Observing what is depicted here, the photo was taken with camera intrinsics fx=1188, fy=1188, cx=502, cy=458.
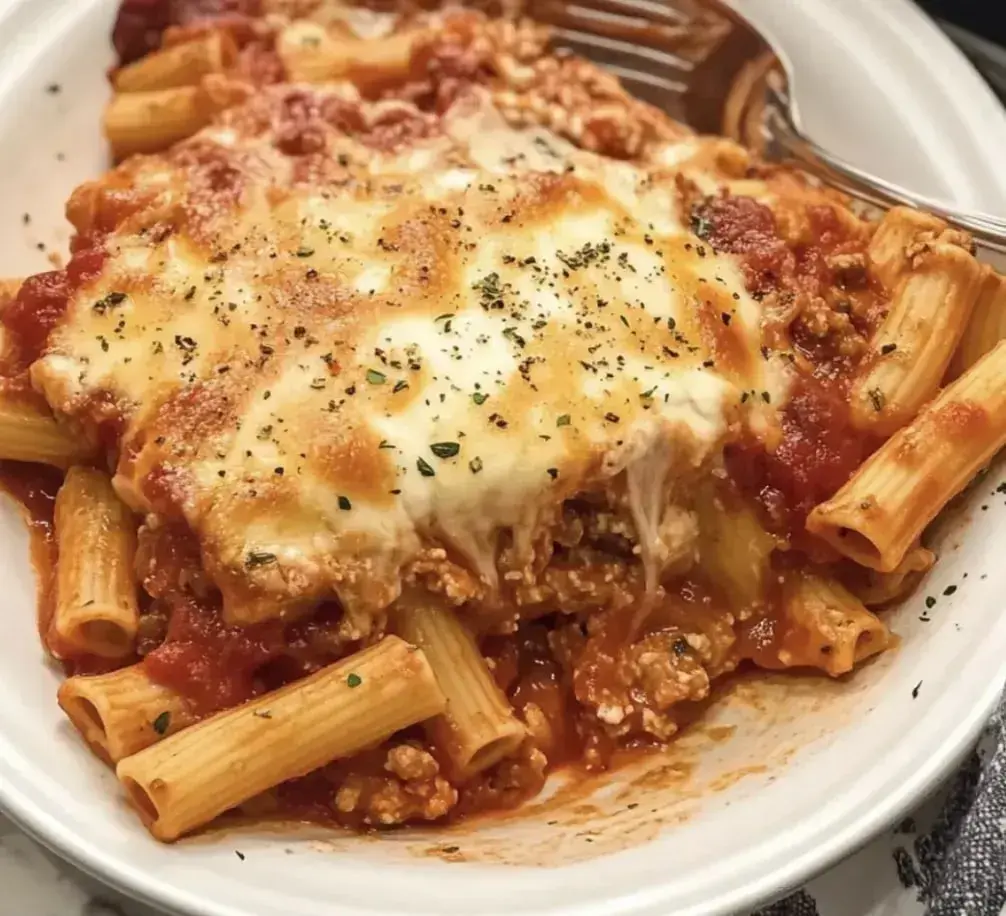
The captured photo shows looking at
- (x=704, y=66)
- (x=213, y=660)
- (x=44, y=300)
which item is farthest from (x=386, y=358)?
(x=704, y=66)

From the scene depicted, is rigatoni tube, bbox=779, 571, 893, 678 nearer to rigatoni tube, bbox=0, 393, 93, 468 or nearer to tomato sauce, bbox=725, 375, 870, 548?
tomato sauce, bbox=725, 375, 870, 548

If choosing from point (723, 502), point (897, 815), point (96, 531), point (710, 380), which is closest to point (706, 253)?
point (710, 380)

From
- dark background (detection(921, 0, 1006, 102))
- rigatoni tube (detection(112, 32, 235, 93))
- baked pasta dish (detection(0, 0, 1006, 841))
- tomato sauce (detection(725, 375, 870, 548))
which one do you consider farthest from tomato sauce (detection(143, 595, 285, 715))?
dark background (detection(921, 0, 1006, 102))

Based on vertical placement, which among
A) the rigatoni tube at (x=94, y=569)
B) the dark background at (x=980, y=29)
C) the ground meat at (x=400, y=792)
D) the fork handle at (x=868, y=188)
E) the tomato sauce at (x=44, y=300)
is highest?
the dark background at (x=980, y=29)

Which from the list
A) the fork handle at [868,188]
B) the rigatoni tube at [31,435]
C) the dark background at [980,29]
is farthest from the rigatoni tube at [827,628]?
the dark background at [980,29]

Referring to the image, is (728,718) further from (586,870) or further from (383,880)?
(383,880)

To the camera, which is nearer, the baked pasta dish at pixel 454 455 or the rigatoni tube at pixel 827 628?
the baked pasta dish at pixel 454 455

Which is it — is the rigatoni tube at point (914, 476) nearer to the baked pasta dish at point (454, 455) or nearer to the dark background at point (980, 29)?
the baked pasta dish at point (454, 455)
